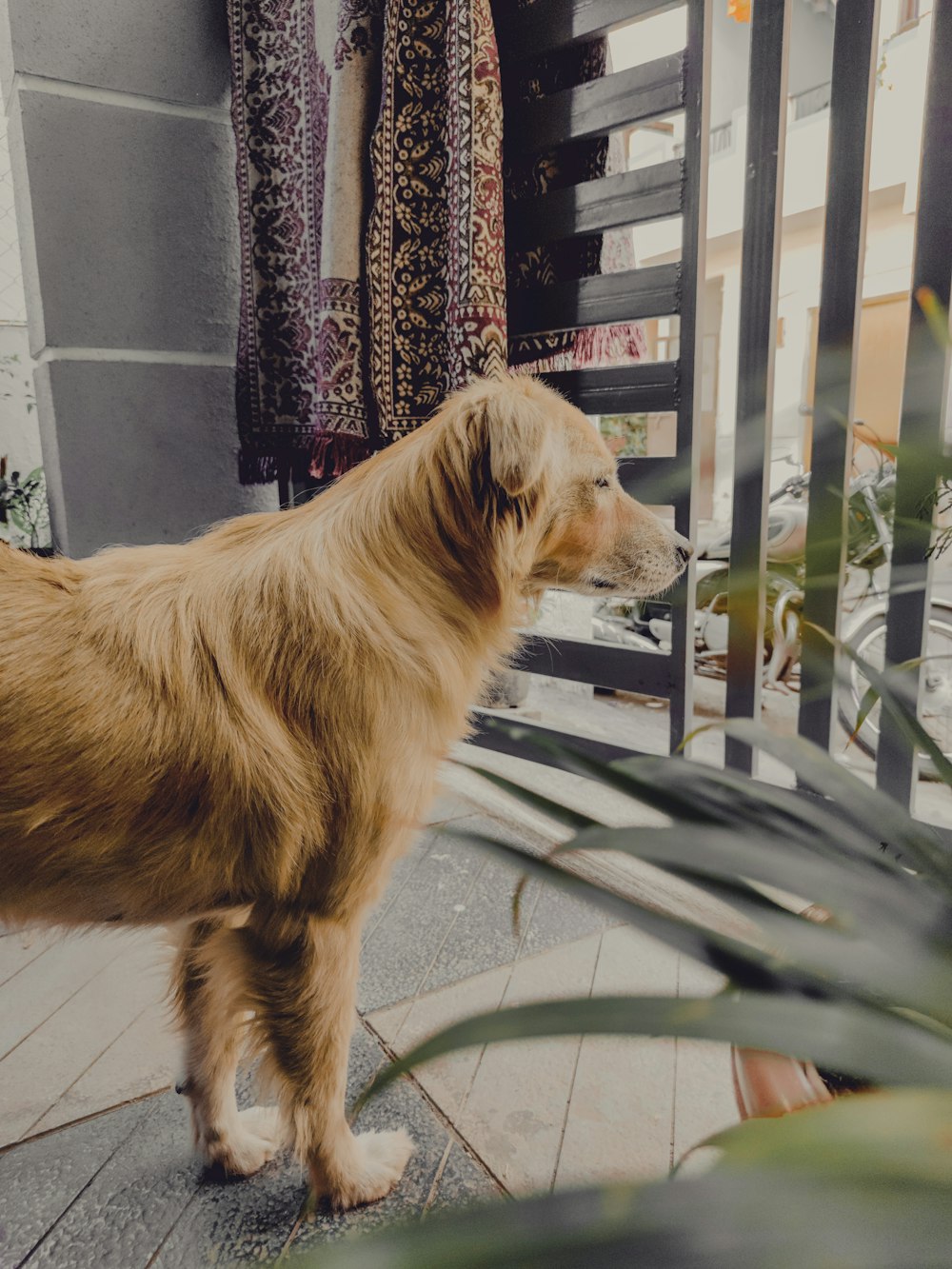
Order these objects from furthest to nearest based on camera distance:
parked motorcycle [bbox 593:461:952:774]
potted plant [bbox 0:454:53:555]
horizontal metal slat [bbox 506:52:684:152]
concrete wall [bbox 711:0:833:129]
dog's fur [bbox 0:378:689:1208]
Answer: concrete wall [bbox 711:0:833:129] → potted plant [bbox 0:454:53:555] → parked motorcycle [bbox 593:461:952:774] → horizontal metal slat [bbox 506:52:684:152] → dog's fur [bbox 0:378:689:1208]

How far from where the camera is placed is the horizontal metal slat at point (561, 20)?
163 centimetres

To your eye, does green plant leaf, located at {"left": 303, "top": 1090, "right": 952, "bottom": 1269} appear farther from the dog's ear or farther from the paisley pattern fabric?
the paisley pattern fabric

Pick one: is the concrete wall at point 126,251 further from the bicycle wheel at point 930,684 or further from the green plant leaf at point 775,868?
the bicycle wheel at point 930,684

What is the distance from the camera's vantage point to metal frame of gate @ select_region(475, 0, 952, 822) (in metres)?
1.31

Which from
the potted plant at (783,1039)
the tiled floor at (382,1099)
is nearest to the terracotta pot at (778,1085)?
the potted plant at (783,1039)

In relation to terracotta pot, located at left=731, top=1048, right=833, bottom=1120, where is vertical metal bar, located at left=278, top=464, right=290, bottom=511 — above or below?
above

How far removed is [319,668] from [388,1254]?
2.55 ft

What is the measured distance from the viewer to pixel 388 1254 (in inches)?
8.5

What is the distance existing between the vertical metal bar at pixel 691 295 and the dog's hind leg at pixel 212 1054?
100cm

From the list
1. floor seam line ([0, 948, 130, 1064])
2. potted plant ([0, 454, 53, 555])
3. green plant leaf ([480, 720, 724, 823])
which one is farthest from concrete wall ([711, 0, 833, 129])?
green plant leaf ([480, 720, 724, 823])

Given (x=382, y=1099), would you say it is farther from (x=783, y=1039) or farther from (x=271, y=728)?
(x=783, y=1039)

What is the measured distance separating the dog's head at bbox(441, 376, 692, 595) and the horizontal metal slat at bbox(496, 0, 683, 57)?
3.37 feet

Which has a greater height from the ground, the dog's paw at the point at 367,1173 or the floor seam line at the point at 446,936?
the dog's paw at the point at 367,1173

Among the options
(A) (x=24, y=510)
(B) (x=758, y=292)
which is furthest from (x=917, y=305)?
(A) (x=24, y=510)
